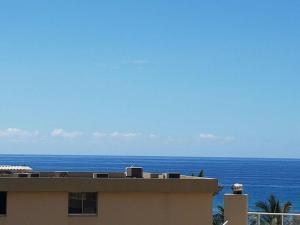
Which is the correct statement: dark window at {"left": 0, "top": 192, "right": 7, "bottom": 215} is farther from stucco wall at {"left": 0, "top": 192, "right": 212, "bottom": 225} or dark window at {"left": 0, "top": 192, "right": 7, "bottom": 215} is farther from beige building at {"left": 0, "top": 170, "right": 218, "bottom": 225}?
stucco wall at {"left": 0, "top": 192, "right": 212, "bottom": 225}

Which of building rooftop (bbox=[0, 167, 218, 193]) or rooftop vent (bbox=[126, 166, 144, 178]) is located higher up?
rooftop vent (bbox=[126, 166, 144, 178])

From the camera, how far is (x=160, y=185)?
17.0 metres

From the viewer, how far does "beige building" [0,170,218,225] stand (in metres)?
16.6

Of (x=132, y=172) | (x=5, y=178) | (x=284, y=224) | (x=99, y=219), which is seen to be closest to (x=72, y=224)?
(x=99, y=219)

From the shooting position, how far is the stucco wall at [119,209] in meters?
16.7

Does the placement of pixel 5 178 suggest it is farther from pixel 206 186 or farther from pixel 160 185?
pixel 206 186

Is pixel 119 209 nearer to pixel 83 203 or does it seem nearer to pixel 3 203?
pixel 83 203

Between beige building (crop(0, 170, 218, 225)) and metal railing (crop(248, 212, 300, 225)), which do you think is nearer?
beige building (crop(0, 170, 218, 225))

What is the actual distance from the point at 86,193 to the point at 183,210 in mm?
2602

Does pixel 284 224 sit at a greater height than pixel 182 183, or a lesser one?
lesser

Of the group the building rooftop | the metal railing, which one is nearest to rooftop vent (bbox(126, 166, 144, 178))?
the building rooftop

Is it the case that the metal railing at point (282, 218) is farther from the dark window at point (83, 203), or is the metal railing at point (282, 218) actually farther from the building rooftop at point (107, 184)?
the dark window at point (83, 203)

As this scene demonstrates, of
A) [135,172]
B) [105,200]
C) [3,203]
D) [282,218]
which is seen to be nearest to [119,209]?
[105,200]

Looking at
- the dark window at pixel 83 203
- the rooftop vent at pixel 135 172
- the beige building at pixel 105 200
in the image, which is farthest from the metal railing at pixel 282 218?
the dark window at pixel 83 203
